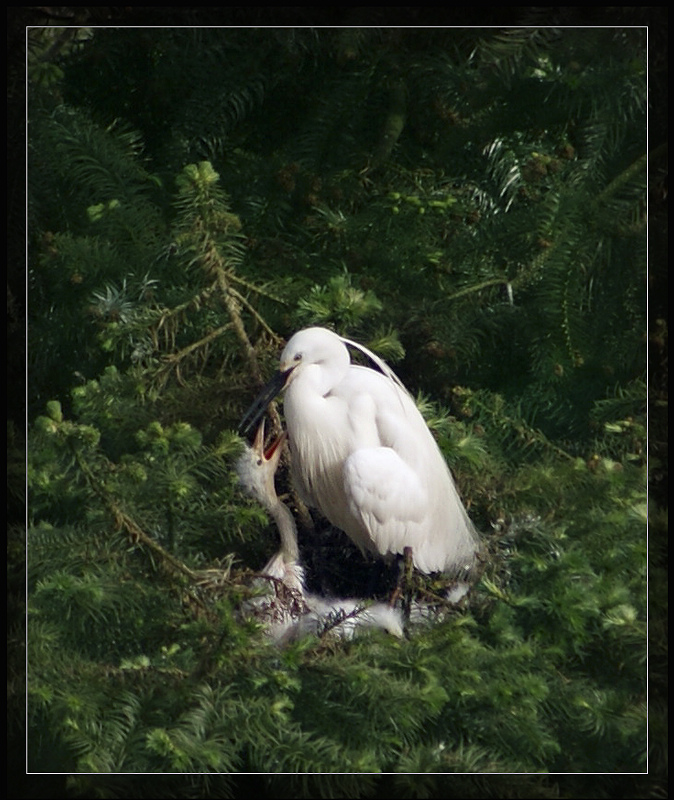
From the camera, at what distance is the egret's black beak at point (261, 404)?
1127 mm

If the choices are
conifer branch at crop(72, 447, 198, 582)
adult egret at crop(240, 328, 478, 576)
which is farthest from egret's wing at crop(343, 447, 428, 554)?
conifer branch at crop(72, 447, 198, 582)

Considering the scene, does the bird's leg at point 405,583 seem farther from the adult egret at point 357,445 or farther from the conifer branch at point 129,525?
the conifer branch at point 129,525

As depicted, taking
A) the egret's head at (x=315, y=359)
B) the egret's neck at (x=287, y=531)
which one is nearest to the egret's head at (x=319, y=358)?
the egret's head at (x=315, y=359)

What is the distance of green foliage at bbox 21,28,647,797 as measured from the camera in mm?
1134

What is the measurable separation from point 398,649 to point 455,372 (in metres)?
0.27

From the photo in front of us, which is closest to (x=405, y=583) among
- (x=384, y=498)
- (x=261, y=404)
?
(x=384, y=498)

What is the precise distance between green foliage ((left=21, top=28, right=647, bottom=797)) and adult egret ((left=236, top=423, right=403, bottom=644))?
0.02m

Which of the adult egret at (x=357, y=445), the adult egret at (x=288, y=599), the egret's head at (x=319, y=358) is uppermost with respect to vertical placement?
the egret's head at (x=319, y=358)

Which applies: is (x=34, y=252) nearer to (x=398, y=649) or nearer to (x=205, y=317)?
(x=205, y=317)

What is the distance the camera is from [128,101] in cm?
117

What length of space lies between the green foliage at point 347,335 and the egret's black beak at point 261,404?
0.5 inches

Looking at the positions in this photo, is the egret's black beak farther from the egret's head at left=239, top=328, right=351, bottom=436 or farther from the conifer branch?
the conifer branch

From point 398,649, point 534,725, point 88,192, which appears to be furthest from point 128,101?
point 534,725

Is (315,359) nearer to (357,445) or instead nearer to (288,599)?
(357,445)
